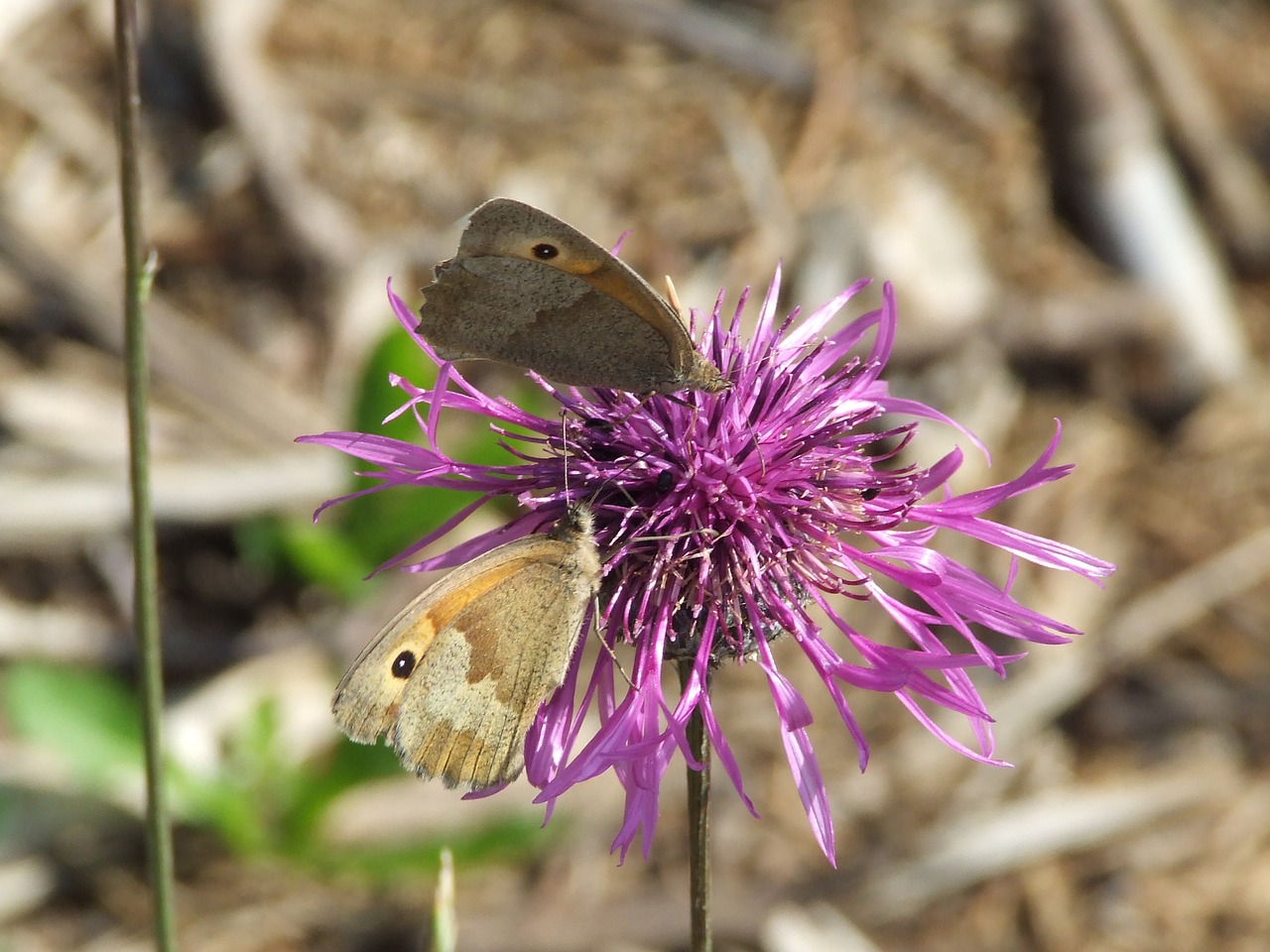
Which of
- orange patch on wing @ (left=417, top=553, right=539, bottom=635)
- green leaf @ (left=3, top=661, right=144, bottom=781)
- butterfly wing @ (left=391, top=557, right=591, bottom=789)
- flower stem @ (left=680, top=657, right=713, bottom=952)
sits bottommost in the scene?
flower stem @ (left=680, top=657, right=713, bottom=952)

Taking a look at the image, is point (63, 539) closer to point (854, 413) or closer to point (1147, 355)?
point (854, 413)

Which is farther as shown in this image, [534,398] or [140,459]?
[534,398]

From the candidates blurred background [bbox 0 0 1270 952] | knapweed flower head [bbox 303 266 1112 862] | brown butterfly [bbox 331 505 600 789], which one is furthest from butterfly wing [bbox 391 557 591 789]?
blurred background [bbox 0 0 1270 952]

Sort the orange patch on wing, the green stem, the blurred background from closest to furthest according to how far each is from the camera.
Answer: the green stem < the orange patch on wing < the blurred background

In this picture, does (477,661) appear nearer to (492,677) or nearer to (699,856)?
(492,677)

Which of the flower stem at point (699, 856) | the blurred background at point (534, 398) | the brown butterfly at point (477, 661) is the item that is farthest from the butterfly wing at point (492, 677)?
the blurred background at point (534, 398)

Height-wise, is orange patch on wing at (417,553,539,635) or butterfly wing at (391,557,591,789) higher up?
orange patch on wing at (417,553,539,635)

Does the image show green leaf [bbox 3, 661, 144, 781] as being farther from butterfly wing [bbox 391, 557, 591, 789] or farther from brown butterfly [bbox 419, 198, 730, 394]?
brown butterfly [bbox 419, 198, 730, 394]

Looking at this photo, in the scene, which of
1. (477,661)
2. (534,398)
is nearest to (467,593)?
(477,661)
